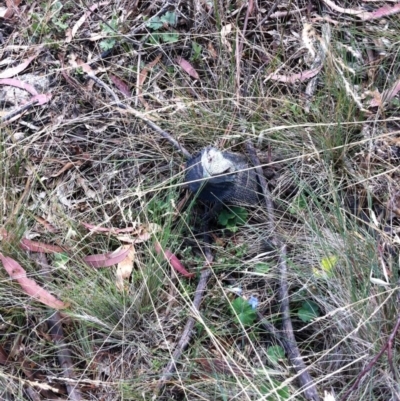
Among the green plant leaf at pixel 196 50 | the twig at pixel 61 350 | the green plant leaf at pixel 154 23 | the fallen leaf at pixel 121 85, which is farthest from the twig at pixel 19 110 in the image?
the twig at pixel 61 350

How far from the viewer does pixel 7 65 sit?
2715mm

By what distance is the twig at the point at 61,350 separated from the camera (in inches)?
71.3

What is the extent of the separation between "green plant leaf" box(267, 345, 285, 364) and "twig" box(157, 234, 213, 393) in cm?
24

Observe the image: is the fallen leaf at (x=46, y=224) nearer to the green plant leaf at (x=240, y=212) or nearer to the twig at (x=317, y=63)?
the green plant leaf at (x=240, y=212)

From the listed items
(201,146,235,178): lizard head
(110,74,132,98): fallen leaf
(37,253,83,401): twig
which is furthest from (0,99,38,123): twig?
(201,146,235,178): lizard head

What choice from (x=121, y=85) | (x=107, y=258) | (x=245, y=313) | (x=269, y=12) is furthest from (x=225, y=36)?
(x=245, y=313)

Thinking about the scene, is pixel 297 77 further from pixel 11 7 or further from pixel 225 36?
pixel 11 7

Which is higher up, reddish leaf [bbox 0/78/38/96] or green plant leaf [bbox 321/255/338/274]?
reddish leaf [bbox 0/78/38/96]

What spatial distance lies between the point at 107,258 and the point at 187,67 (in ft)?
2.94

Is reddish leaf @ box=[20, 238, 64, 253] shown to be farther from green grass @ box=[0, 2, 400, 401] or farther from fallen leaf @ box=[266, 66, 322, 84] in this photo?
fallen leaf @ box=[266, 66, 322, 84]

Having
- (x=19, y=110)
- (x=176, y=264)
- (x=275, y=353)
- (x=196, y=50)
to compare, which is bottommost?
(x=275, y=353)

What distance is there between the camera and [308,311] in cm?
181

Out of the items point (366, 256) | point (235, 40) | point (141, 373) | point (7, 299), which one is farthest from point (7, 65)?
point (366, 256)

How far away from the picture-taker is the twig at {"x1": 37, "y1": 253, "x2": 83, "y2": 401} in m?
1.81
